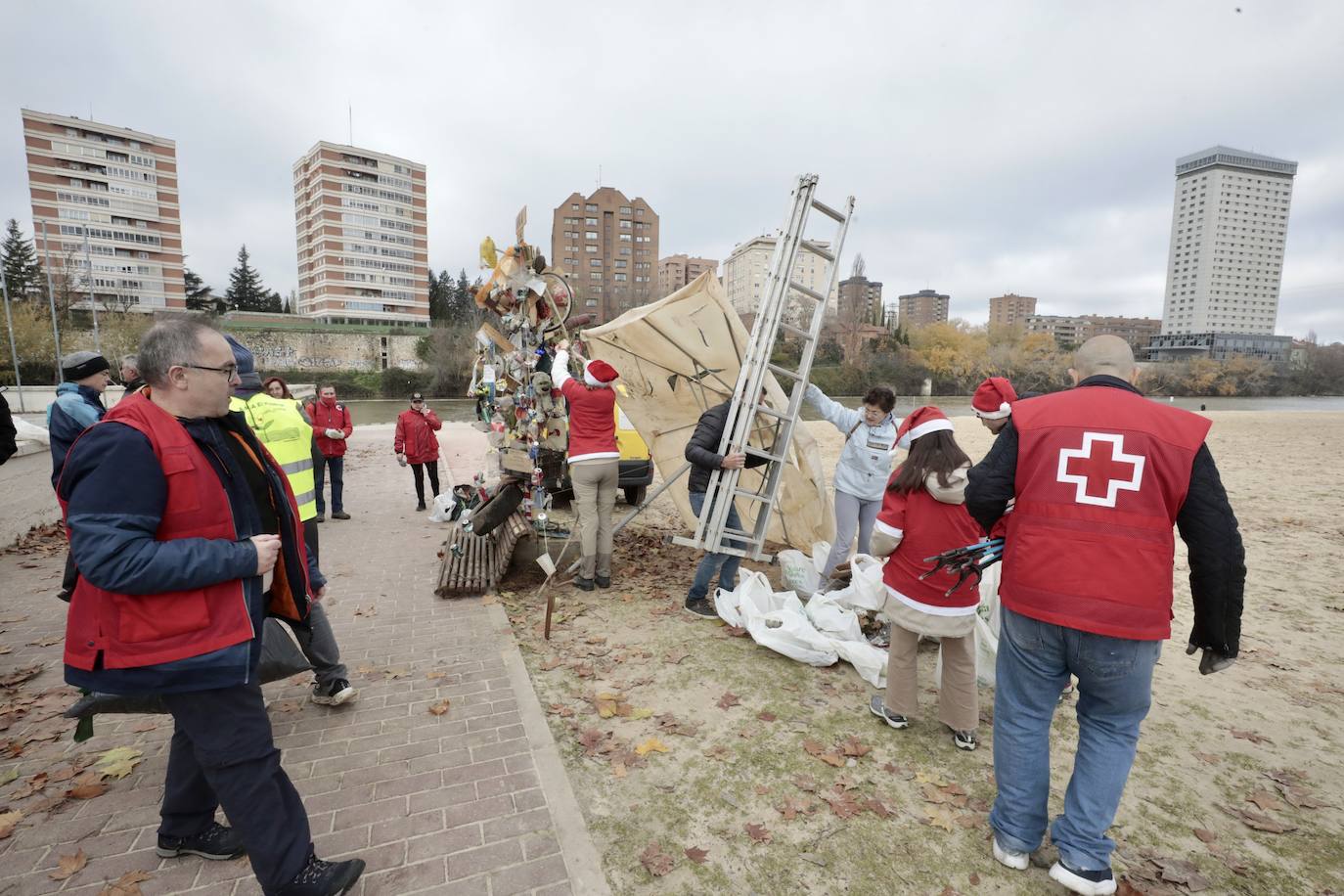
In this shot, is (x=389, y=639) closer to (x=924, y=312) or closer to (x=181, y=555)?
(x=181, y=555)

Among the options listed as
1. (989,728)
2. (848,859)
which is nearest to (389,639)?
(848,859)

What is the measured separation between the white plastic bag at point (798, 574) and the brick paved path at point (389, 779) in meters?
2.52

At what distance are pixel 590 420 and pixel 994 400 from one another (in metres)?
3.26

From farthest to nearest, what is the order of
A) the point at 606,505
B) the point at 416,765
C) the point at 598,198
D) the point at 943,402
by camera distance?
1. the point at 598,198
2. the point at 943,402
3. the point at 606,505
4. the point at 416,765

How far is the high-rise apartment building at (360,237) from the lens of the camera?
7081 cm

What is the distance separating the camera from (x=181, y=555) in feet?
5.87

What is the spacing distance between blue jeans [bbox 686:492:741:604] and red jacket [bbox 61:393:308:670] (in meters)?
3.51

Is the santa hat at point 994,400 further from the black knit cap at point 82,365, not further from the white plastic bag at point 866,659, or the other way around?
the black knit cap at point 82,365

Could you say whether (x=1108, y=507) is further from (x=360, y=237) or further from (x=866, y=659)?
(x=360, y=237)

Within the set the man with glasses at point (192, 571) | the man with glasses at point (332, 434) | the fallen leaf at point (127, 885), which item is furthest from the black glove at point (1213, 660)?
the man with glasses at point (332, 434)

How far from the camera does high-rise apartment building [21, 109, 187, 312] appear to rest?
58.2 metres

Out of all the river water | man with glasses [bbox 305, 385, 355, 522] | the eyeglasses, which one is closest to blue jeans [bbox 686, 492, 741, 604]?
the eyeglasses

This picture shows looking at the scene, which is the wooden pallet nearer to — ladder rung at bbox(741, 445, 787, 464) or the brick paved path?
the brick paved path

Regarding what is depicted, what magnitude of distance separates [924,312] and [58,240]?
503 ft
